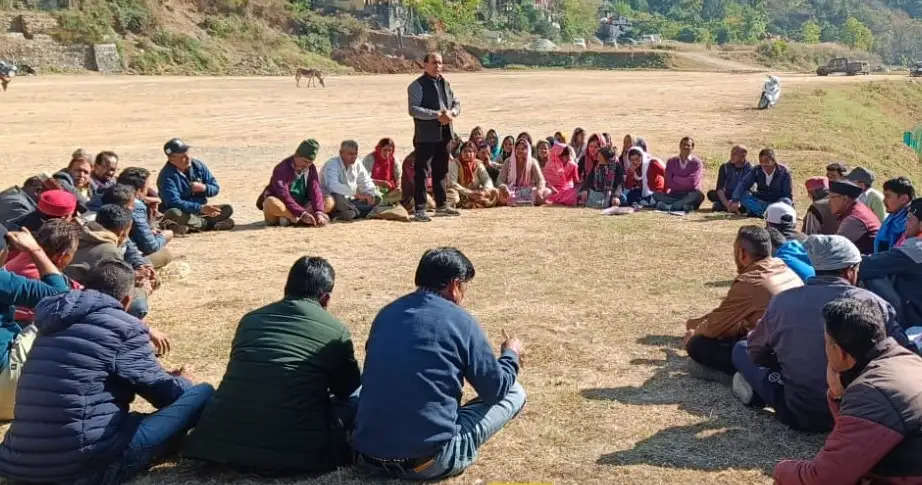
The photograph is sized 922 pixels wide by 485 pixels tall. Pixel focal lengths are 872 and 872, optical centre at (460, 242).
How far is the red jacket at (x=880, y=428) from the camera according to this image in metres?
3.38

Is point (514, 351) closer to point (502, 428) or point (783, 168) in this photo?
point (502, 428)

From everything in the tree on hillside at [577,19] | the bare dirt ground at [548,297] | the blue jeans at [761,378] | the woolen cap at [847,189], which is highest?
the tree on hillside at [577,19]

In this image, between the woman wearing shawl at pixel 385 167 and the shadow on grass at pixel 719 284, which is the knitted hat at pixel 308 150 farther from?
the shadow on grass at pixel 719 284

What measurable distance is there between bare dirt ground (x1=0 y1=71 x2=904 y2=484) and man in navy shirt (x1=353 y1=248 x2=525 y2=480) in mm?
332

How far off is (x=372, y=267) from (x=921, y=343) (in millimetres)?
5631

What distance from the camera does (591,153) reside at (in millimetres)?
13500

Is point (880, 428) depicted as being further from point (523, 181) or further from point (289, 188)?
point (523, 181)

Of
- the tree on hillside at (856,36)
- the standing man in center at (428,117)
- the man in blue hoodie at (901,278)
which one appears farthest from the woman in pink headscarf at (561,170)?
the tree on hillside at (856,36)

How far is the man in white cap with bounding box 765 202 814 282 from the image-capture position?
20.8 feet

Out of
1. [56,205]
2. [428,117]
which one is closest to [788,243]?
[56,205]

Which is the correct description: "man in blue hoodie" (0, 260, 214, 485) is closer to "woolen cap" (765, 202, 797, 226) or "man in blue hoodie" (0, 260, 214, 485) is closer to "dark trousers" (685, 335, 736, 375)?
"dark trousers" (685, 335, 736, 375)

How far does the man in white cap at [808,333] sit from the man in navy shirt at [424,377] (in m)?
1.61

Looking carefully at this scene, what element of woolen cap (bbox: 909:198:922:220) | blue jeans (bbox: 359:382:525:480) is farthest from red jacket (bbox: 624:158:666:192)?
blue jeans (bbox: 359:382:525:480)

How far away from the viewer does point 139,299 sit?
668 cm
